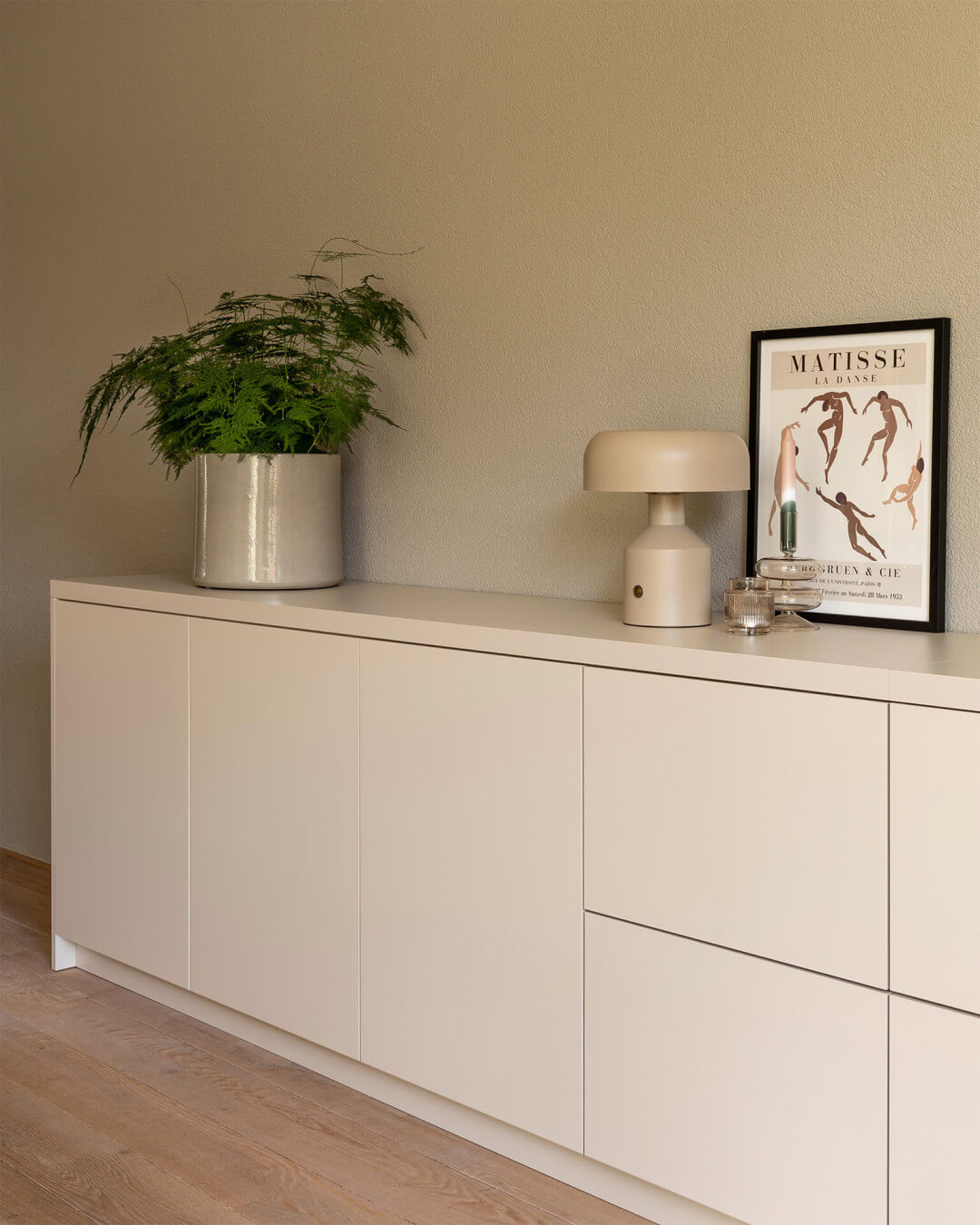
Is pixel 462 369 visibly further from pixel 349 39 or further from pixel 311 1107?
pixel 311 1107

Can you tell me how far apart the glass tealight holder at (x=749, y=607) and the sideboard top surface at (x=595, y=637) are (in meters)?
0.02

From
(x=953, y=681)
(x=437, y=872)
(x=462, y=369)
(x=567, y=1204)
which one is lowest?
(x=567, y=1204)

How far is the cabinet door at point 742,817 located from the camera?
1.42 meters

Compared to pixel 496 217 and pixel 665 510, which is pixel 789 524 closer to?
pixel 665 510

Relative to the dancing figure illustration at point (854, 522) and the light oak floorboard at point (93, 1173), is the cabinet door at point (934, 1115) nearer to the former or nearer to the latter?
the dancing figure illustration at point (854, 522)

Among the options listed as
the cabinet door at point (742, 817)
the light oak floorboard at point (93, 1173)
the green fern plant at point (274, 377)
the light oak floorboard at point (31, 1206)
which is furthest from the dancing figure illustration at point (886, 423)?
the light oak floorboard at point (31, 1206)

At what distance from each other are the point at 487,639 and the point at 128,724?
3.06ft

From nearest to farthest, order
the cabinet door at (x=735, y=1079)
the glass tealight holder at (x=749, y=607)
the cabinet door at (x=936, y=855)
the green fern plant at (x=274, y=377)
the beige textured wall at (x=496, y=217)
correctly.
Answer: the cabinet door at (x=936, y=855), the cabinet door at (x=735, y=1079), the glass tealight holder at (x=749, y=607), the beige textured wall at (x=496, y=217), the green fern plant at (x=274, y=377)

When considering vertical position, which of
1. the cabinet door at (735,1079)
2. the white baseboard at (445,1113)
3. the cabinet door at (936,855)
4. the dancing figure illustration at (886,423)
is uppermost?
the dancing figure illustration at (886,423)

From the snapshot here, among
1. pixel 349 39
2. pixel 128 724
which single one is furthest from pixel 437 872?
pixel 349 39

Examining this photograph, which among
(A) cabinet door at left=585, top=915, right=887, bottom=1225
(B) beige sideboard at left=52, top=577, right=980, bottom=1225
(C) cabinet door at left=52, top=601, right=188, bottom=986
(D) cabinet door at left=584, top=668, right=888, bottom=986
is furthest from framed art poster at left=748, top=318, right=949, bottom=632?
(C) cabinet door at left=52, top=601, right=188, bottom=986

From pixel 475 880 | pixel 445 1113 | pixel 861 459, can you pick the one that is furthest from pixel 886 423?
pixel 445 1113

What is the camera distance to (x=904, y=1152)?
4.61 feet

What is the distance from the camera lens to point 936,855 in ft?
4.47
